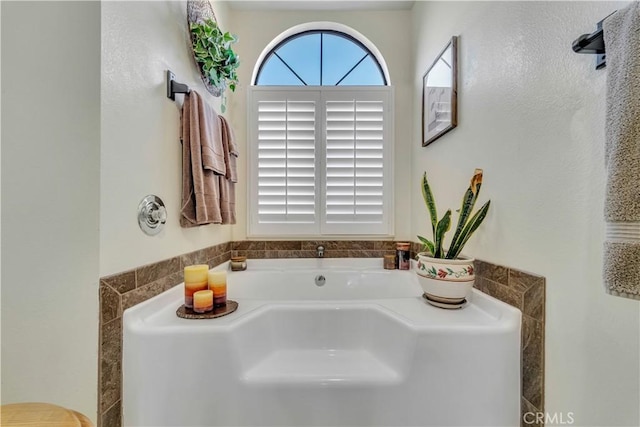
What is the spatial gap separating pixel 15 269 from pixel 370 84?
90.0 inches

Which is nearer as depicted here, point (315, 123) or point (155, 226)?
point (155, 226)

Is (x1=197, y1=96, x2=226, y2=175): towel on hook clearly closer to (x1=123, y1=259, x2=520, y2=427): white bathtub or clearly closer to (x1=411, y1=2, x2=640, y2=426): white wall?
(x1=123, y1=259, x2=520, y2=427): white bathtub

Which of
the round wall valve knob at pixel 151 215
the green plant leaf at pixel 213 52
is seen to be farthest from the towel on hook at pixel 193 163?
the green plant leaf at pixel 213 52

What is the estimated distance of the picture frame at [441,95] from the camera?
52.0 inches

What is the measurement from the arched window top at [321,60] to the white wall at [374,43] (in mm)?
87

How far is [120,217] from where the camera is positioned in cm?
86

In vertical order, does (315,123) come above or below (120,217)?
above

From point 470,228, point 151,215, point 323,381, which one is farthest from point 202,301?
point 470,228

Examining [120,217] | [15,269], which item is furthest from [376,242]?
[15,269]

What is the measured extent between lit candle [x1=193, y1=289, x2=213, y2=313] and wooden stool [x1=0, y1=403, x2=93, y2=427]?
450mm

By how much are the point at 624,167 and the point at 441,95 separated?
1174mm

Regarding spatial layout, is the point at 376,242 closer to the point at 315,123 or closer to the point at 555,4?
the point at 315,123

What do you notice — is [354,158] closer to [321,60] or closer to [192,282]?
[321,60]

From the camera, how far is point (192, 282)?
3.40 ft
